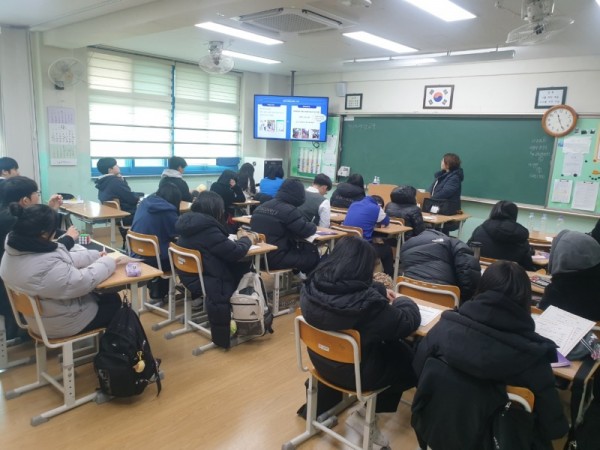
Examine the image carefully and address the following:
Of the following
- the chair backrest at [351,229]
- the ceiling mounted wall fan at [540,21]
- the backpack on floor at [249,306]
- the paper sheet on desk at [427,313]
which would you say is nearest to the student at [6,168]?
the backpack on floor at [249,306]

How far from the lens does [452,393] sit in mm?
1695

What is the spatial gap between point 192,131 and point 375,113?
3451 millimetres

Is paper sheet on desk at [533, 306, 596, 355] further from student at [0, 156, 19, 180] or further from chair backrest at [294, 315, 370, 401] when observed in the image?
student at [0, 156, 19, 180]

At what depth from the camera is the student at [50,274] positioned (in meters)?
2.32

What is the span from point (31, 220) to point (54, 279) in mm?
335

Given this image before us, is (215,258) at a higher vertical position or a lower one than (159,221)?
lower

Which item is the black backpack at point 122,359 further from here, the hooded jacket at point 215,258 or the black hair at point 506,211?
the black hair at point 506,211

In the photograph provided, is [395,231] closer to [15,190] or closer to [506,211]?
[506,211]

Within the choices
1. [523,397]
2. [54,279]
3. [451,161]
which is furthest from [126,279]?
[451,161]

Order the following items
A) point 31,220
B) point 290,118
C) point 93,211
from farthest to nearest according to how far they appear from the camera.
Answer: point 290,118 → point 93,211 → point 31,220

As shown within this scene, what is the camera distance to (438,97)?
7.10 metres

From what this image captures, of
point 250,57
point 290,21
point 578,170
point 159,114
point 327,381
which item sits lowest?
point 327,381

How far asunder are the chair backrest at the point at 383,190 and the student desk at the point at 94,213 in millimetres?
4185

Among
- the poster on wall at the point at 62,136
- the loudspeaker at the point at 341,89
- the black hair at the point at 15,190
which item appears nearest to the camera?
the black hair at the point at 15,190
